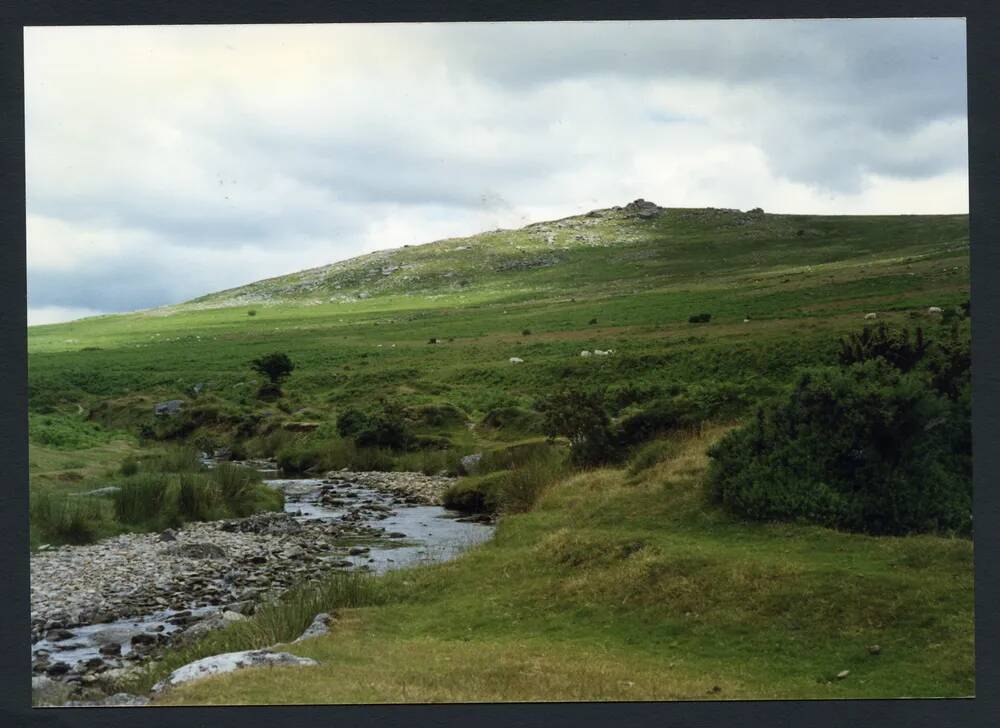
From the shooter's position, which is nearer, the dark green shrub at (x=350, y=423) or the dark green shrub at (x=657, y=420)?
the dark green shrub at (x=657, y=420)

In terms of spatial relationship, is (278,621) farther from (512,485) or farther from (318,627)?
(512,485)

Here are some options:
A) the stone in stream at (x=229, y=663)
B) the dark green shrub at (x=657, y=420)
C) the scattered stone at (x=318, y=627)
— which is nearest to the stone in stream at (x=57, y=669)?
the stone in stream at (x=229, y=663)

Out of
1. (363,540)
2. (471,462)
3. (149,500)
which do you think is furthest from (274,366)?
(149,500)

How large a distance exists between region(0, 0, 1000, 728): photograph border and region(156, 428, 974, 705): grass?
14.8 inches

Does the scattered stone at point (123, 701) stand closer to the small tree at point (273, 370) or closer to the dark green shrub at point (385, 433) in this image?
the dark green shrub at point (385, 433)

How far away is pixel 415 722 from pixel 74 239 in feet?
42.1

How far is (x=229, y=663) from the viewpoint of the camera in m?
10.6

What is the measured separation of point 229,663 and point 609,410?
1723 centimetres

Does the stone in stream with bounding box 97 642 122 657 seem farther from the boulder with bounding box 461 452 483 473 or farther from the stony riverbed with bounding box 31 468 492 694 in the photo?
the boulder with bounding box 461 452 483 473

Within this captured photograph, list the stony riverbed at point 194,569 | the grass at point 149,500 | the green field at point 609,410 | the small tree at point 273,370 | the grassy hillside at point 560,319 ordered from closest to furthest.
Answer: the green field at point 609,410
the stony riverbed at point 194,569
the grass at point 149,500
the grassy hillside at point 560,319
the small tree at point 273,370

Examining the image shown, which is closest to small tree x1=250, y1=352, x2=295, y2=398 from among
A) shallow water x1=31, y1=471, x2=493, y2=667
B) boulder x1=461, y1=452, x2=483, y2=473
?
shallow water x1=31, y1=471, x2=493, y2=667

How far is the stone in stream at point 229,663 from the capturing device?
411 inches

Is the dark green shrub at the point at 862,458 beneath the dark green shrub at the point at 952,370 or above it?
beneath

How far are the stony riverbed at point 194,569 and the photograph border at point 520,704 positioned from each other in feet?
11.1
